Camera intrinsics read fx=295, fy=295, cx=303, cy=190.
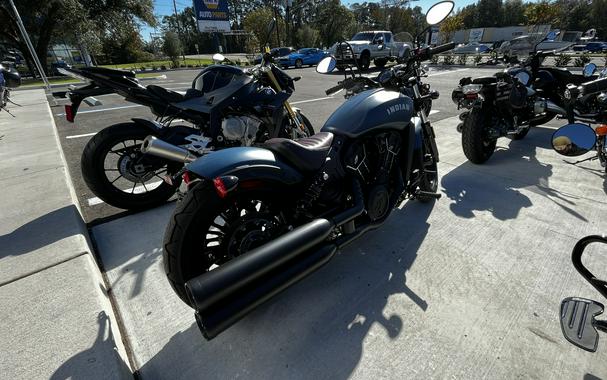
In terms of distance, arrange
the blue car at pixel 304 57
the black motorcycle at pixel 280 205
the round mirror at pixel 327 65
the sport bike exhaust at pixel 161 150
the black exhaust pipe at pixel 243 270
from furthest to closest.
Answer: the blue car at pixel 304 57
the round mirror at pixel 327 65
the sport bike exhaust at pixel 161 150
the black motorcycle at pixel 280 205
the black exhaust pipe at pixel 243 270

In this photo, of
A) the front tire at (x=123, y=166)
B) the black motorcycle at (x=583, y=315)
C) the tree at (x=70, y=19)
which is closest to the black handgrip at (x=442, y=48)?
the black motorcycle at (x=583, y=315)

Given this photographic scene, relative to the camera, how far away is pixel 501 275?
1.98m

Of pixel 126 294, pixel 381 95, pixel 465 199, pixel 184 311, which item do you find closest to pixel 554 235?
pixel 465 199

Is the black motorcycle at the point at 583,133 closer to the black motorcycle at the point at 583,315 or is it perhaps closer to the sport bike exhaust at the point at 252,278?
the black motorcycle at the point at 583,315

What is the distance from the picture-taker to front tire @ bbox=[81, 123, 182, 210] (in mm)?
2602

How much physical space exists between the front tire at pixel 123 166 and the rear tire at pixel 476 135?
10.8 feet

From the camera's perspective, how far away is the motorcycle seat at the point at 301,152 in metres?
1.64

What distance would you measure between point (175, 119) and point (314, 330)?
2551mm

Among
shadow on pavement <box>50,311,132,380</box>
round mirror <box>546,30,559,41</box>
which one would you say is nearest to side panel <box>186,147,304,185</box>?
shadow on pavement <box>50,311,132,380</box>

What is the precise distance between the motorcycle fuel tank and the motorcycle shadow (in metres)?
0.94

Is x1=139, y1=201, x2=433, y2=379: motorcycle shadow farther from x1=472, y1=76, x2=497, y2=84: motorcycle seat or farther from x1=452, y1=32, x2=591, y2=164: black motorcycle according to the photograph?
x1=472, y1=76, x2=497, y2=84: motorcycle seat

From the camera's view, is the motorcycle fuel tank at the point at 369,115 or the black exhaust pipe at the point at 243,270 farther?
the motorcycle fuel tank at the point at 369,115

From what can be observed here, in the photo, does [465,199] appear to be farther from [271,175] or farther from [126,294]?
[126,294]

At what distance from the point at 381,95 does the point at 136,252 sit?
2182mm
